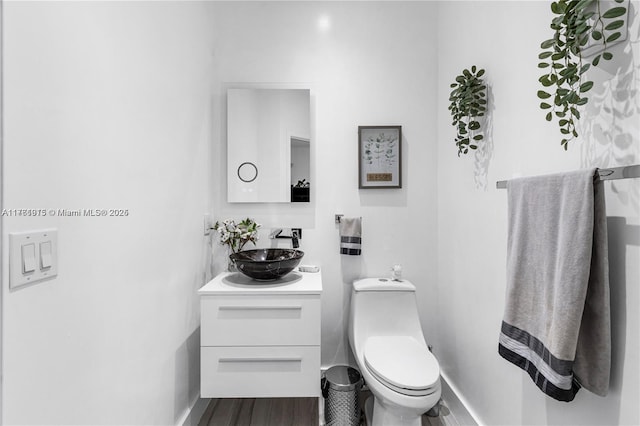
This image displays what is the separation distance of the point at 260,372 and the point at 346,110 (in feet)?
5.32

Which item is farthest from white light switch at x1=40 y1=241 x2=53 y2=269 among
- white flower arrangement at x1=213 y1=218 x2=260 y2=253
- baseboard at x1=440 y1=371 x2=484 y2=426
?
baseboard at x1=440 y1=371 x2=484 y2=426

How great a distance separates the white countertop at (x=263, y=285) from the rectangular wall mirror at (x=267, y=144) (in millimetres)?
538

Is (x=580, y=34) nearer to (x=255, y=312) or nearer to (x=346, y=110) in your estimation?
(x=346, y=110)

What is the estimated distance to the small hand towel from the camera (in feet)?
6.31

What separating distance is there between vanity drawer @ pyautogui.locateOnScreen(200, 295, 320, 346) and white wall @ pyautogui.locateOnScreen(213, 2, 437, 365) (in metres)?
0.58

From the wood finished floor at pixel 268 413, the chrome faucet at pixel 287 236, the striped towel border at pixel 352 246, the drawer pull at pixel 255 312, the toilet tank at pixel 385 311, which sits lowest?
the wood finished floor at pixel 268 413

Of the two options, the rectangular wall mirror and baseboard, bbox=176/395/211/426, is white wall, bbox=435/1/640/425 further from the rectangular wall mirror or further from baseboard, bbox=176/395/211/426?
baseboard, bbox=176/395/211/426

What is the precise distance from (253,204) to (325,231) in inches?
20.2

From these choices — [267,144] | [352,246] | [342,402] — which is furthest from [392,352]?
[267,144]

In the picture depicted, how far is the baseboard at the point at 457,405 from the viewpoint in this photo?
1542 millimetres

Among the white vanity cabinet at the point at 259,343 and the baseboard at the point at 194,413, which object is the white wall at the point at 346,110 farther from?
the baseboard at the point at 194,413

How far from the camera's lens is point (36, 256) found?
720mm

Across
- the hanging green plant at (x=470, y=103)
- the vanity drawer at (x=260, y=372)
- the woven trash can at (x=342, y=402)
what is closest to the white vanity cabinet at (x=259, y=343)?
the vanity drawer at (x=260, y=372)

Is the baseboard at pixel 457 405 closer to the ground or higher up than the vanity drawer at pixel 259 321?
closer to the ground
